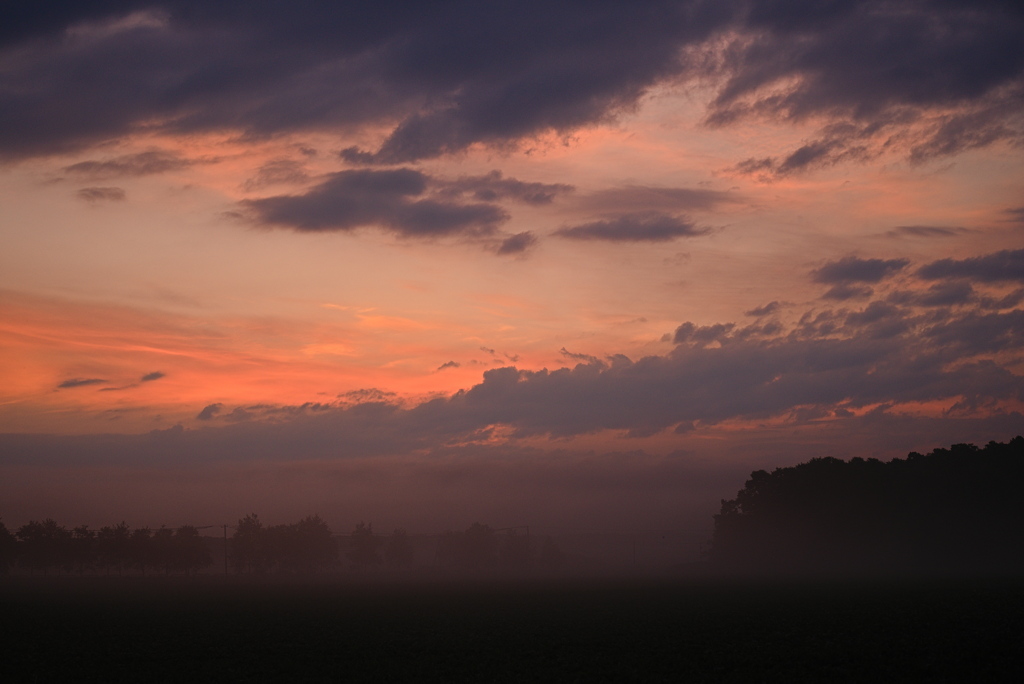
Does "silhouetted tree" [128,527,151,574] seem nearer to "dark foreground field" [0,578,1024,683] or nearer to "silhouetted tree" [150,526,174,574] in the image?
"silhouetted tree" [150,526,174,574]

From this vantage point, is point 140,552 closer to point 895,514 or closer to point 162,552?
point 162,552

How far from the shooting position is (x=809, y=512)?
153125mm

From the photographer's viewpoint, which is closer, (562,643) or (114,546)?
(562,643)

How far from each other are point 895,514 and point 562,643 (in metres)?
115

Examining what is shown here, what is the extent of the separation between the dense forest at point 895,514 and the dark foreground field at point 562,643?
7614 centimetres

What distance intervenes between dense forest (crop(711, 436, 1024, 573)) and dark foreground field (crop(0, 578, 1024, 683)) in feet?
250

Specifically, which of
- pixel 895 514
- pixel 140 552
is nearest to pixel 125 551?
pixel 140 552

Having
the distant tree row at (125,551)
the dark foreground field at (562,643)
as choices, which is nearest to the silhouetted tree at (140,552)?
the distant tree row at (125,551)

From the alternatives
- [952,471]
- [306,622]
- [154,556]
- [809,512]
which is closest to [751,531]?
[809,512]

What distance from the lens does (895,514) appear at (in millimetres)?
135750

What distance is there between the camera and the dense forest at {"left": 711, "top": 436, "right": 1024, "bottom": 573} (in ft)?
411

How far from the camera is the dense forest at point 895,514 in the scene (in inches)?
4926

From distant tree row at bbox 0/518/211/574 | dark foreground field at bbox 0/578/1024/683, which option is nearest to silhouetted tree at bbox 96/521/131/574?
distant tree row at bbox 0/518/211/574

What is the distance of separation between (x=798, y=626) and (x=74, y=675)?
38043mm
